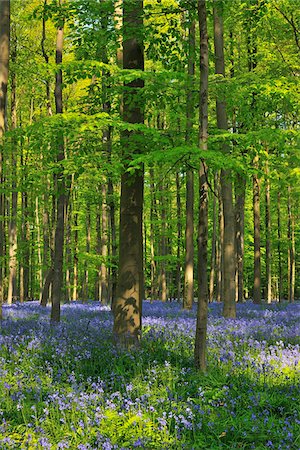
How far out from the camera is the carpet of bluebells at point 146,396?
4699mm

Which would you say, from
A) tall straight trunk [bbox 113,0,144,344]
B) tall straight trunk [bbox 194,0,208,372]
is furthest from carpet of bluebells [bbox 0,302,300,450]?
tall straight trunk [bbox 113,0,144,344]

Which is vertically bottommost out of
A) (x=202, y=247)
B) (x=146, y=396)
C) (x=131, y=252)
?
(x=146, y=396)

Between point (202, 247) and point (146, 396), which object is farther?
point (202, 247)

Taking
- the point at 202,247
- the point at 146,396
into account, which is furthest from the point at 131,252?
the point at 146,396

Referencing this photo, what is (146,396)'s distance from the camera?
5547mm

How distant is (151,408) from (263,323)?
22.9 feet

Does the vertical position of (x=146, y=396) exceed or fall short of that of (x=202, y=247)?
it falls short

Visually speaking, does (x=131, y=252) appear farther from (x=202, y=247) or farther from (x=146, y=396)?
(x=146, y=396)

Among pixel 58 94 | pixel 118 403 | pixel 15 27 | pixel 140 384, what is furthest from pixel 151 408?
pixel 15 27

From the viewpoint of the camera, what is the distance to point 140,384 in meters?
5.97

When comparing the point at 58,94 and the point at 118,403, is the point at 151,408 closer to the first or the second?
the point at 118,403

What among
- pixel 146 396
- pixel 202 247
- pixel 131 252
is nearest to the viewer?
pixel 146 396

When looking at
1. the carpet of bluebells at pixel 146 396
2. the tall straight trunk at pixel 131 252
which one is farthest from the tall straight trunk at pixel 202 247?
the tall straight trunk at pixel 131 252

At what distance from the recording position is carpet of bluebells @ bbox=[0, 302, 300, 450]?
4.70m
